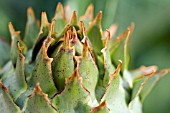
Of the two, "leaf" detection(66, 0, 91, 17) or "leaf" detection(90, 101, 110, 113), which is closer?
"leaf" detection(90, 101, 110, 113)

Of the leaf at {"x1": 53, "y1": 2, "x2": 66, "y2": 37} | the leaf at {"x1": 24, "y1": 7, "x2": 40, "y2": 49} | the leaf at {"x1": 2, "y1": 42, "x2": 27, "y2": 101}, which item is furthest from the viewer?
the leaf at {"x1": 24, "y1": 7, "x2": 40, "y2": 49}

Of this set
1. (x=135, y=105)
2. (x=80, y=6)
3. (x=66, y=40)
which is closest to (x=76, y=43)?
(x=66, y=40)

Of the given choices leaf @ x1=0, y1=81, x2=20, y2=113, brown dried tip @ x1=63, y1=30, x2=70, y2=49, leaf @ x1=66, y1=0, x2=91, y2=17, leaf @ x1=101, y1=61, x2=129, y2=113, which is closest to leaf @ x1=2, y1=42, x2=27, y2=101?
leaf @ x1=0, y1=81, x2=20, y2=113

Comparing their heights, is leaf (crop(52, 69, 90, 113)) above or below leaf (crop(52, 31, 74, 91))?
below

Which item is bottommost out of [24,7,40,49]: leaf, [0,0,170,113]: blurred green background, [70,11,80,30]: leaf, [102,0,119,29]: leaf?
[0,0,170,113]: blurred green background

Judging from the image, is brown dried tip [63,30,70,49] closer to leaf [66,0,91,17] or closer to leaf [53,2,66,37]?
leaf [53,2,66,37]

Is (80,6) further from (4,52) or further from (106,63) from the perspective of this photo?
(106,63)

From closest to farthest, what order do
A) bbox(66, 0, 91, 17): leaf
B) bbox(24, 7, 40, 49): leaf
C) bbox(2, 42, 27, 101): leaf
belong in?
bbox(2, 42, 27, 101): leaf
bbox(24, 7, 40, 49): leaf
bbox(66, 0, 91, 17): leaf
